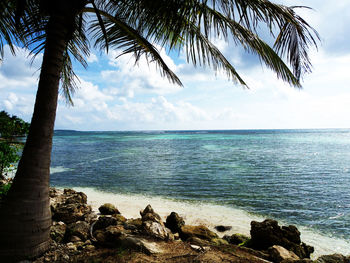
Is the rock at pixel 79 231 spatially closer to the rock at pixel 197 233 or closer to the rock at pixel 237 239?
the rock at pixel 197 233

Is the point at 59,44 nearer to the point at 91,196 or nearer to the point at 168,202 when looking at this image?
the point at 168,202

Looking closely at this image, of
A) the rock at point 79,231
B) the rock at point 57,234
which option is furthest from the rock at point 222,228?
the rock at point 57,234

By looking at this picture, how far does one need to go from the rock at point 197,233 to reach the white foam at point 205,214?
1.31 metres

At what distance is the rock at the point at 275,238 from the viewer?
511cm

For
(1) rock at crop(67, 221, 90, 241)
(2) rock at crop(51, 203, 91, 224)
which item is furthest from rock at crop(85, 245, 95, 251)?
(2) rock at crop(51, 203, 91, 224)

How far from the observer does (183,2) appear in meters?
2.51

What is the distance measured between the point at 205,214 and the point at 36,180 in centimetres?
649

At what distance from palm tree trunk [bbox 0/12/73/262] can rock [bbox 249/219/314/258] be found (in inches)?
178

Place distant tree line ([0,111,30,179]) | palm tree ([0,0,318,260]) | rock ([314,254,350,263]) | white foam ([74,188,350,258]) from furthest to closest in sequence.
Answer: white foam ([74,188,350,258])
distant tree line ([0,111,30,179])
rock ([314,254,350,263])
palm tree ([0,0,318,260])

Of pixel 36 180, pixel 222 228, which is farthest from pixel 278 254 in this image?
pixel 36 180

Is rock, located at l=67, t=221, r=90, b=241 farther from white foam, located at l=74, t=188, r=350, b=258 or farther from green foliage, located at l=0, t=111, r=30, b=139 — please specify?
green foliage, located at l=0, t=111, r=30, b=139

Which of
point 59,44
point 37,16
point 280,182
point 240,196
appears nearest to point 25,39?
point 37,16

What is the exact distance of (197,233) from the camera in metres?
5.62

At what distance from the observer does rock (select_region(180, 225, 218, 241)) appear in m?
5.52
